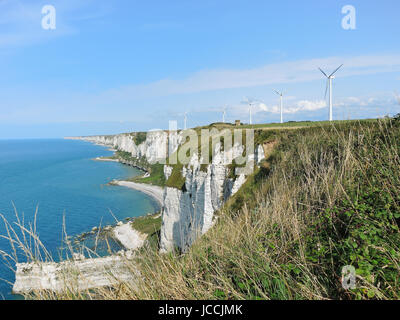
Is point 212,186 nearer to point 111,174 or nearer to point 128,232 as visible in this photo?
point 128,232

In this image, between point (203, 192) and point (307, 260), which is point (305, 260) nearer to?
point (307, 260)

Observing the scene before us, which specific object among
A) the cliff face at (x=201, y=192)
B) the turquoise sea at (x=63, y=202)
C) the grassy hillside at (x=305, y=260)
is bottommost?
the turquoise sea at (x=63, y=202)

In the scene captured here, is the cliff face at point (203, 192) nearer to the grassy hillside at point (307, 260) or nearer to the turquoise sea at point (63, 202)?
the turquoise sea at point (63, 202)

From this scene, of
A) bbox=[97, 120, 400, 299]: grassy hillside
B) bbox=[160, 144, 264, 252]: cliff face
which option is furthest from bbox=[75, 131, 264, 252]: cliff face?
bbox=[97, 120, 400, 299]: grassy hillside

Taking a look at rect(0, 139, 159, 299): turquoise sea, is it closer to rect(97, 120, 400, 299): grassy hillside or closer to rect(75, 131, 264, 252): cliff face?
rect(75, 131, 264, 252): cliff face

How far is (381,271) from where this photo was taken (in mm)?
3652

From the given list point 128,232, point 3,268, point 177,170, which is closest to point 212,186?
point 177,170

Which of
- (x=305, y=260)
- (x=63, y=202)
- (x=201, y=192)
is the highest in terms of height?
(x=305, y=260)

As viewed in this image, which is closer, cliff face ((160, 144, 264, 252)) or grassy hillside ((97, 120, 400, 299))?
grassy hillside ((97, 120, 400, 299))

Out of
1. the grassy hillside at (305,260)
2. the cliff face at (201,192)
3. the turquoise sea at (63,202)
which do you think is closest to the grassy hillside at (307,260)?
the grassy hillside at (305,260)

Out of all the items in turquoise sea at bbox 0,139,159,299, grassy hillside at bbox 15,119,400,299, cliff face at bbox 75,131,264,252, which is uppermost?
grassy hillside at bbox 15,119,400,299

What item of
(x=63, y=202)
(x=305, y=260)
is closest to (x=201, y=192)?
(x=305, y=260)
